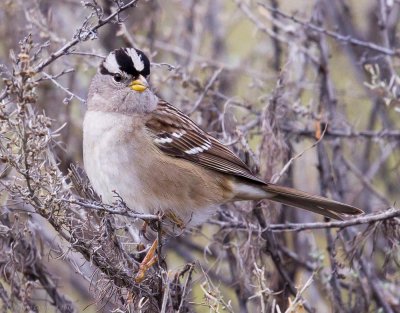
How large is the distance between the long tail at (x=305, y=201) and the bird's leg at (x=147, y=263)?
90 cm

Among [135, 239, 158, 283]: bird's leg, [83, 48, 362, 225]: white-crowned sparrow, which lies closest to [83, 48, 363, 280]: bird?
[83, 48, 362, 225]: white-crowned sparrow

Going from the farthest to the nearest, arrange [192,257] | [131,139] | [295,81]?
1. [192,257]
2. [295,81]
3. [131,139]

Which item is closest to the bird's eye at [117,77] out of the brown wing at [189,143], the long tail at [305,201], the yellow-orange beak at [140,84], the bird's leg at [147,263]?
the yellow-orange beak at [140,84]

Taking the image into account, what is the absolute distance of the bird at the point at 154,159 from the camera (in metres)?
3.83

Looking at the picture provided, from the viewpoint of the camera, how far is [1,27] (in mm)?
5547

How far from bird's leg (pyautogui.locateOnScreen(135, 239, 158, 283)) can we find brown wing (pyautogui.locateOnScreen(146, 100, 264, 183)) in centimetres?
79

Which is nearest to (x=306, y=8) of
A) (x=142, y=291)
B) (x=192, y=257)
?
(x=192, y=257)

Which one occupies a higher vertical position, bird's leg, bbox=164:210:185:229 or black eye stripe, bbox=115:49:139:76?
black eye stripe, bbox=115:49:139:76

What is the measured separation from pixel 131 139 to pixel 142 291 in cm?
101

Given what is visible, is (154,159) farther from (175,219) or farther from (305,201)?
(305,201)

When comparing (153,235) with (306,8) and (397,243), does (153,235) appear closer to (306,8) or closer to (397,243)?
(397,243)

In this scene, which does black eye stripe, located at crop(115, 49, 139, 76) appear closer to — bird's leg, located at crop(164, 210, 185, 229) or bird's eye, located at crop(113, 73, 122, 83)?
bird's eye, located at crop(113, 73, 122, 83)

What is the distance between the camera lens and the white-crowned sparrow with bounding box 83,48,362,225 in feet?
12.6

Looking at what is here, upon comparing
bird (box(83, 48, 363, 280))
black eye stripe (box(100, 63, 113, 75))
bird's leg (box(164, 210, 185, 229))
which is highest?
black eye stripe (box(100, 63, 113, 75))
